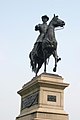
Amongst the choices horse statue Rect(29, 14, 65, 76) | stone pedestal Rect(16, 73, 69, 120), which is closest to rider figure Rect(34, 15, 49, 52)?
horse statue Rect(29, 14, 65, 76)

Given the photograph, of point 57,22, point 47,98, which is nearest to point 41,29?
Result: point 57,22

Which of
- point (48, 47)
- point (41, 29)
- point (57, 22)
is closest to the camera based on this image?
point (48, 47)

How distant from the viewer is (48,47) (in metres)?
18.8

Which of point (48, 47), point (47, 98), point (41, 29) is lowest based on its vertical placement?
point (47, 98)

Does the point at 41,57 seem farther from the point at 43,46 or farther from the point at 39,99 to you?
the point at 39,99

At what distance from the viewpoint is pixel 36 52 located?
19422 mm

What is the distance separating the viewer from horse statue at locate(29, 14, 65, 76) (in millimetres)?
18859

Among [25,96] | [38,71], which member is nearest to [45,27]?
[38,71]

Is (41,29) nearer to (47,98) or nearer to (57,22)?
(57,22)

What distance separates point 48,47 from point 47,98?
2869 millimetres

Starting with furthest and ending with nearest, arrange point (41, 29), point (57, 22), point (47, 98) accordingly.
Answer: point (41, 29) → point (57, 22) → point (47, 98)

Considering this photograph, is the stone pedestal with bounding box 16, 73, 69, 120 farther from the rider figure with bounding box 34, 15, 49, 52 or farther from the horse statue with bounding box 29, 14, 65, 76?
the rider figure with bounding box 34, 15, 49, 52

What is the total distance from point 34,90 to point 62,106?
Result: 1681 mm

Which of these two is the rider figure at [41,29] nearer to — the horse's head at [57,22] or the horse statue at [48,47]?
the horse statue at [48,47]
